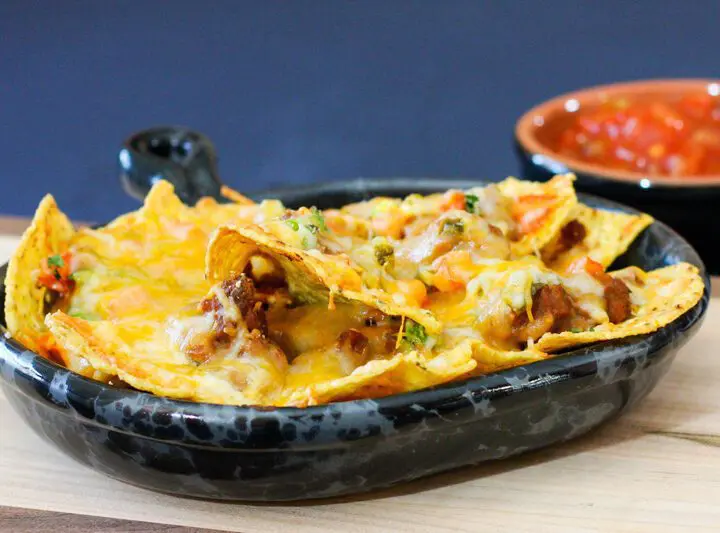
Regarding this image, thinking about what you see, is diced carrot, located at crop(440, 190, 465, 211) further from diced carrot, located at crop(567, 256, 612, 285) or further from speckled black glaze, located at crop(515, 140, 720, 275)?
speckled black glaze, located at crop(515, 140, 720, 275)

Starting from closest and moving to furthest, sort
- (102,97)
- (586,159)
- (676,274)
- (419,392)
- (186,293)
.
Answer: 1. (419,392)
2. (186,293)
3. (676,274)
4. (586,159)
5. (102,97)

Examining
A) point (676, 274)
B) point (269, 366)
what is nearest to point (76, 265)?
point (269, 366)

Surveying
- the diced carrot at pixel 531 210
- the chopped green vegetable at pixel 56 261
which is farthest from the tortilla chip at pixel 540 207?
the chopped green vegetable at pixel 56 261

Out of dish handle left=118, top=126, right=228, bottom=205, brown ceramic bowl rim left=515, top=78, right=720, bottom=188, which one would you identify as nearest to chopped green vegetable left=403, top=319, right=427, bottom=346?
dish handle left=118, top=126, right=228, bottom=205

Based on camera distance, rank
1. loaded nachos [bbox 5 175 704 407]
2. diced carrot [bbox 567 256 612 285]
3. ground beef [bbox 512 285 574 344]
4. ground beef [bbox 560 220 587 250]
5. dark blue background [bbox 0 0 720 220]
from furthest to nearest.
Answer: dark blue background [bbox 0 0 720 220] → ground beef [bbox 560 220 587 250] → diced carrot [bbox 567 256 612 285] → ground beef [bbox 512 285 574 344] → loaded nachos [bbox 5 175 704 407]

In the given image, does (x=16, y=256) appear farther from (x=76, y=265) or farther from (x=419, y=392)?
(x=419, y=392)
